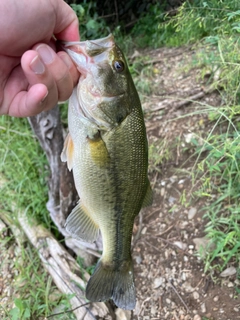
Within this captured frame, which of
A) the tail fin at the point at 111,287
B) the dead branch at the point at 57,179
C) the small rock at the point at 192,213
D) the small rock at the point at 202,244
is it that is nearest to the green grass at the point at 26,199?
the dead branch at the point at 57,179

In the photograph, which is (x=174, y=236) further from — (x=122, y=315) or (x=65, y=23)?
(x=65, y=23)

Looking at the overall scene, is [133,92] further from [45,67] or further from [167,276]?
[167,276]

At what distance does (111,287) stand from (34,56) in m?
1.34

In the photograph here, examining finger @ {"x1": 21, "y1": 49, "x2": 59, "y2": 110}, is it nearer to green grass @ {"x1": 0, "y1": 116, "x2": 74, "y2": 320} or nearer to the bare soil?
the bare soil

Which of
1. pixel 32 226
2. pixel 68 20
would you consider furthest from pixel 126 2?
pixel 68 20

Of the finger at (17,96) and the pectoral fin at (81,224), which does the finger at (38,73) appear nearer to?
the finger at (17,96)

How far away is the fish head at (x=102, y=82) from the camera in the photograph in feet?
5.16

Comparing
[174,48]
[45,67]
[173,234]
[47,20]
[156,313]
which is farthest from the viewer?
[174,48]

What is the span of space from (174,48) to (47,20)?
12.2ft

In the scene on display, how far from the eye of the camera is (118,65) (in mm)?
1638

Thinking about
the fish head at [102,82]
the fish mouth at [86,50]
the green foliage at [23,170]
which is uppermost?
the fish mouth at [86,50]

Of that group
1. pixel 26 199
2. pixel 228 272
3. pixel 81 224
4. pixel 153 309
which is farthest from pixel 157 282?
pixel 26 199

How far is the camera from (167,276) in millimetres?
2807

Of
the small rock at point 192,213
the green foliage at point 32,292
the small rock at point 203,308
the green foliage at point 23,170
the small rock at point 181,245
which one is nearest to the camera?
the small rock at point 203,308
